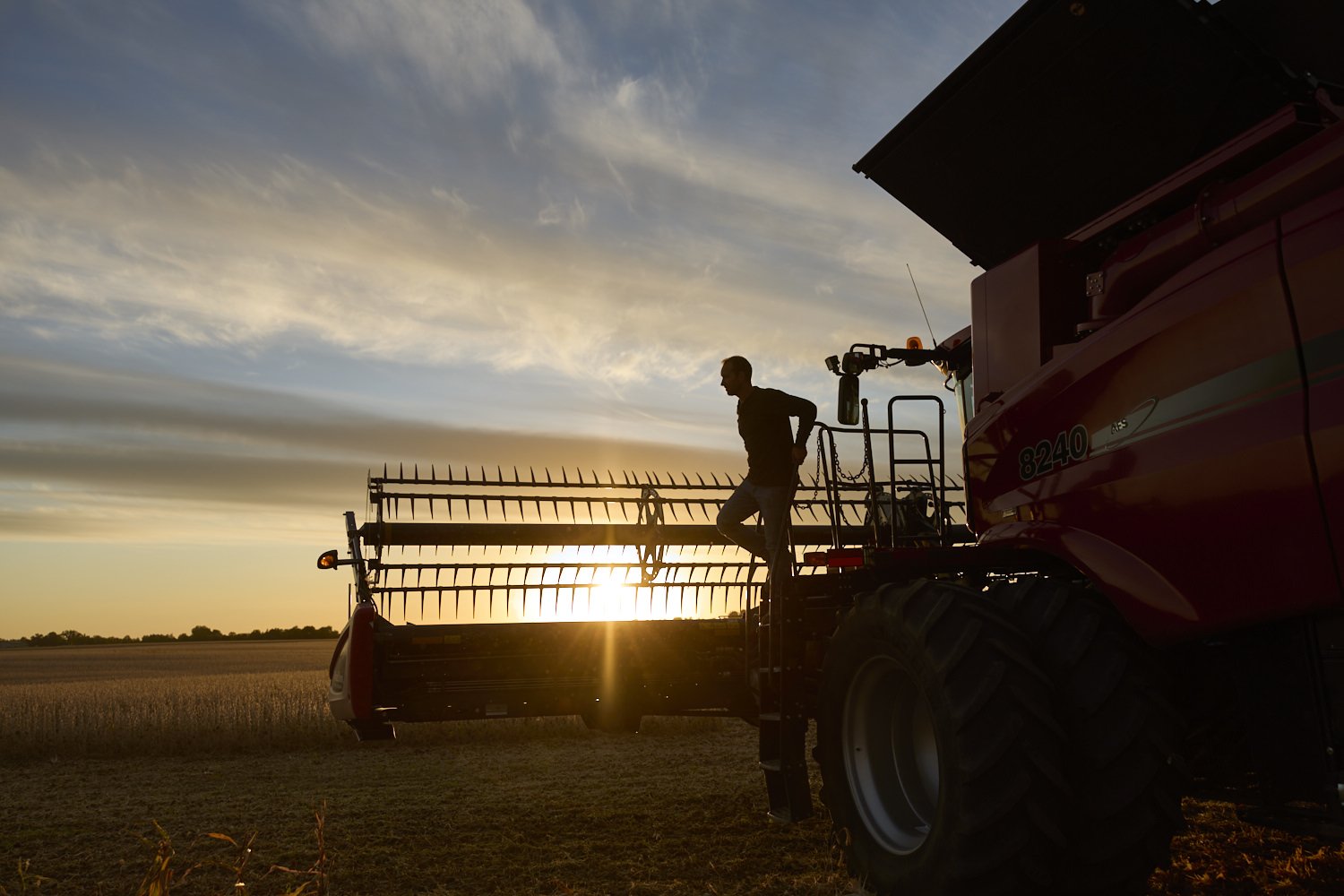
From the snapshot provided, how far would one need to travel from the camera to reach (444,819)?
24.2ft

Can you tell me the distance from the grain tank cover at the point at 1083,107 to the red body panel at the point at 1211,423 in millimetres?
661

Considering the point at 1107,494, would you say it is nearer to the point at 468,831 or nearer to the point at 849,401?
the point at 849,401

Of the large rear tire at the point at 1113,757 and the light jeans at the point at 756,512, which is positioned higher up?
the light jeans at the point at 756,512

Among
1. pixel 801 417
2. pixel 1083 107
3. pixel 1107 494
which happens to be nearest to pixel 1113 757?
pixel 1107 494

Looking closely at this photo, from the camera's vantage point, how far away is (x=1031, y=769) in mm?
3330

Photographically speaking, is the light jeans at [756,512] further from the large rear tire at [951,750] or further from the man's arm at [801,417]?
the large rear tire at [951,750]

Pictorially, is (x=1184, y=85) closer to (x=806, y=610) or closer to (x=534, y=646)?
(x=806, y=610)

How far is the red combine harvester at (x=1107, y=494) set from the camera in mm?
3002

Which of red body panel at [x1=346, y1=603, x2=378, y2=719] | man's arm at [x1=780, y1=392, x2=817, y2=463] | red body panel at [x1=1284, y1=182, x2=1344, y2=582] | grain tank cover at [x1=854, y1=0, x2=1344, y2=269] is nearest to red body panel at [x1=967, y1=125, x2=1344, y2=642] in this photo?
red body panel at [x1=1284, y1=182, x2=1344, y2=582]

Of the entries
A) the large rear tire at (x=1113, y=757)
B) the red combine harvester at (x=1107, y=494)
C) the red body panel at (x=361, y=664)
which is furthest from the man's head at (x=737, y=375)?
the large rear tire at (x=1113, y=757)

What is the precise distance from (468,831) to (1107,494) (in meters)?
5.02

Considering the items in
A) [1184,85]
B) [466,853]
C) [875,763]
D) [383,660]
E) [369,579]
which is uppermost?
[1184,85]

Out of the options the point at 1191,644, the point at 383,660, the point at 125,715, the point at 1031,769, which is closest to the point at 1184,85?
the point at 1191,644

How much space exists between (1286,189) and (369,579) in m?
6.14
